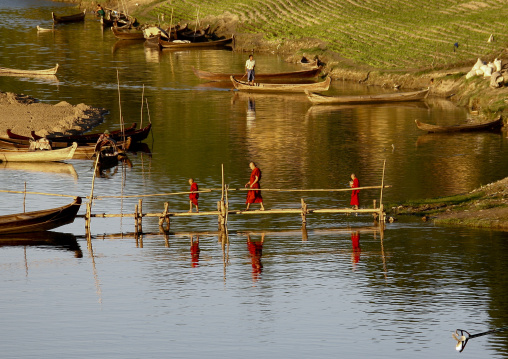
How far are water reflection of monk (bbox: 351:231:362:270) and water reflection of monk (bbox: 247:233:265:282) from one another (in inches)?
108

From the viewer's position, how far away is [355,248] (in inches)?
1144

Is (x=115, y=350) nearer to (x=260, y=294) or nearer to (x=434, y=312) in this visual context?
(x=260, y=294)

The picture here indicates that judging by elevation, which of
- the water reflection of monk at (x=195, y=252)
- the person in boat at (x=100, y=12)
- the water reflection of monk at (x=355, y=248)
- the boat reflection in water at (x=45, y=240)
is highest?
the person in boat at (x=100, y=12)

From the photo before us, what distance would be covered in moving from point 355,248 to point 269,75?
35.7m

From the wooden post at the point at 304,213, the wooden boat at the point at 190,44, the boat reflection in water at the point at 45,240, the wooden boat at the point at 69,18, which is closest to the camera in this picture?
the boat reflection in water at the point at 45,240

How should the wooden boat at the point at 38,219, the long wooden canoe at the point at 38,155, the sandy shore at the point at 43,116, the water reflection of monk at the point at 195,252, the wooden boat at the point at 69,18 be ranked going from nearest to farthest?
the water reflection of monk at the point at 195,252
the wooden boat at the point at 38,219
the long wooden canoe at the point at 38,155
the sandy shore at the point at 43,116
the wooden boat at the point at 69,18

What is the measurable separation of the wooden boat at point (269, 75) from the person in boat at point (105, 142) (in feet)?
69.8

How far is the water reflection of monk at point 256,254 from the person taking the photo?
26.9 meters

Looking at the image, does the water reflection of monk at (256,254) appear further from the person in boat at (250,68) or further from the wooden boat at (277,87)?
the person in boat at (250,68)

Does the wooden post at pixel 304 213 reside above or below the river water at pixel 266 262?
above

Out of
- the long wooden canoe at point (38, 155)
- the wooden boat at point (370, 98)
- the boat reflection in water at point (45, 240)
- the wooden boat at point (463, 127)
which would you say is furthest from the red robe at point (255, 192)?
the wooden boat at point (370, 98)

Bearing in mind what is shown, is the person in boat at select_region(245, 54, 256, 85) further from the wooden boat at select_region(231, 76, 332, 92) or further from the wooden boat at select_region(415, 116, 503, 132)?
the wooden boat at select_region(415, 116, 503, 132)

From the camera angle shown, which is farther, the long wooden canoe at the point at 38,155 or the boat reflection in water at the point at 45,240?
the long wooden canoe at the point at 38,155

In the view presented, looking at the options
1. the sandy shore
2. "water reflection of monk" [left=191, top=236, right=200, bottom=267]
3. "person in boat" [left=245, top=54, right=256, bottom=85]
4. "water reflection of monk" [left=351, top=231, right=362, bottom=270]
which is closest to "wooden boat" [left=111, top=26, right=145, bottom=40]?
"person in boat" [left=245, top=54, right=256, bottom=85]
